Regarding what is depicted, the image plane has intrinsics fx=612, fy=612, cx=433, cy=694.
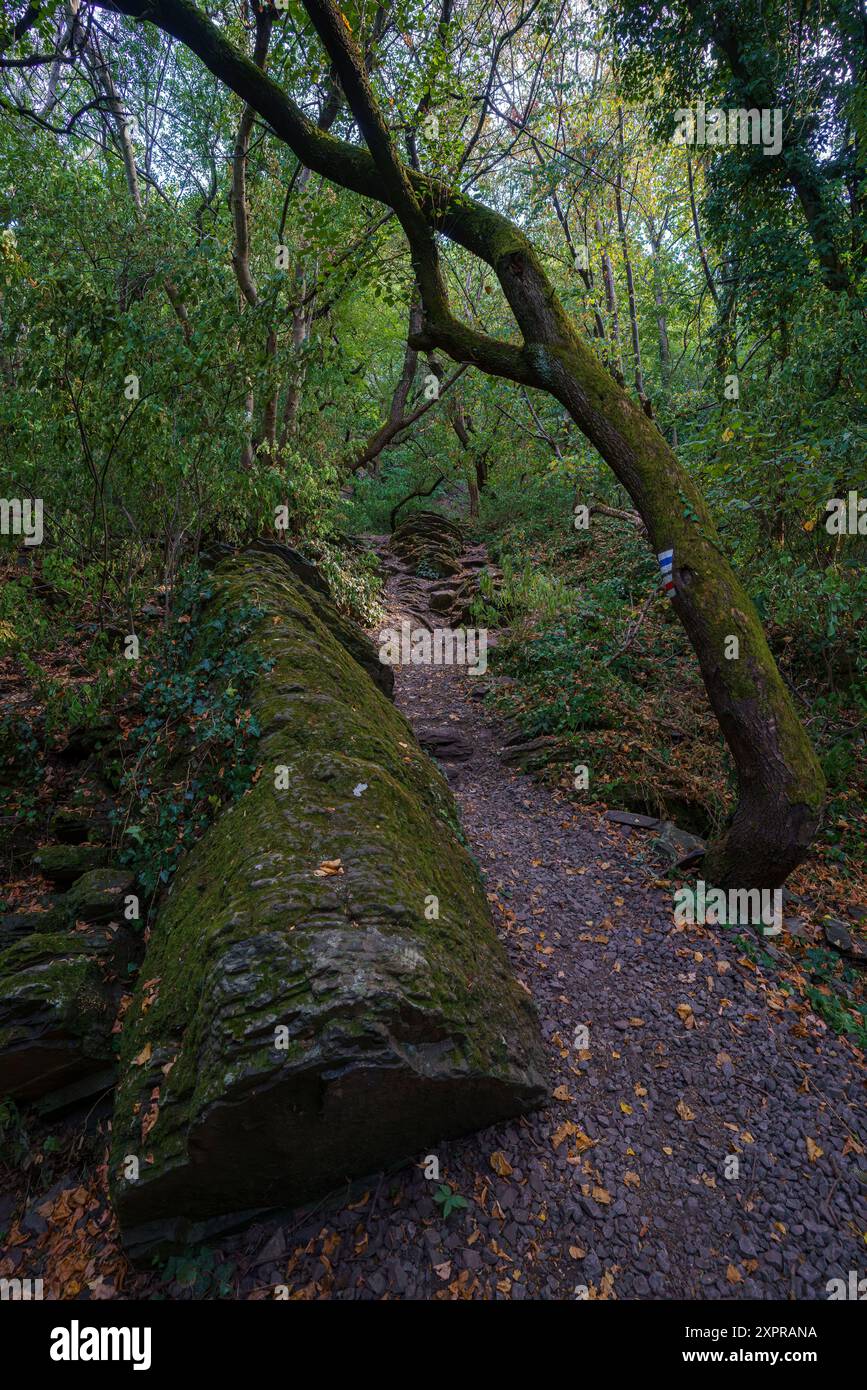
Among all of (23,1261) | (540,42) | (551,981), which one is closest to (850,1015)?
(551,981)

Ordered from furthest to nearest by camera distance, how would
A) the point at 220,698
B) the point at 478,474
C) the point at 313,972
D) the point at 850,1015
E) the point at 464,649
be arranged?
1. the point at 478,474
2. the point at 464,649
3. the point at 220,698
4. the point at 850,1015
5. the point at 313,972

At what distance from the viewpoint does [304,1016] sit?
2170mm

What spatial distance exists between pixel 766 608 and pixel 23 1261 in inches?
274

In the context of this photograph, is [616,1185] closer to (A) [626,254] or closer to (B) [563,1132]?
(B) [563,1132]

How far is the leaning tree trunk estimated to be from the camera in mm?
4305

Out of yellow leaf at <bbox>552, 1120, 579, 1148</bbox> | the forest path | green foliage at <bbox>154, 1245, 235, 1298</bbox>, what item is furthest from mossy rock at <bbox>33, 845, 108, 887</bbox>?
yellow leaf at <bbox>552, 1120, 579, 1148</bbox>

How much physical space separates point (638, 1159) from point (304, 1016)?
1804 millimetres

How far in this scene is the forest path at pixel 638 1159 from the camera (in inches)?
92.9

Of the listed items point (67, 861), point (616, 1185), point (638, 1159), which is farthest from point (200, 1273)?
point (67, 861)

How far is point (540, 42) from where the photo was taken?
951cm

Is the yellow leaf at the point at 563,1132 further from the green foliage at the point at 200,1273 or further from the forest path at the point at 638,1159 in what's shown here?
the green foliage at the point at 200,1273

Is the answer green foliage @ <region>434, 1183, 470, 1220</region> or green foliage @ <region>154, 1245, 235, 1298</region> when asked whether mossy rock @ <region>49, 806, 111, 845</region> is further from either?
green foliage @ <region>434, 1183, 470, 1220</region>

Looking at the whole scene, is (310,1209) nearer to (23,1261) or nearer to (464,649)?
(23,1261)

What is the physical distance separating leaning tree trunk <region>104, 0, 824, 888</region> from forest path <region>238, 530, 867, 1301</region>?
40.9 inches
